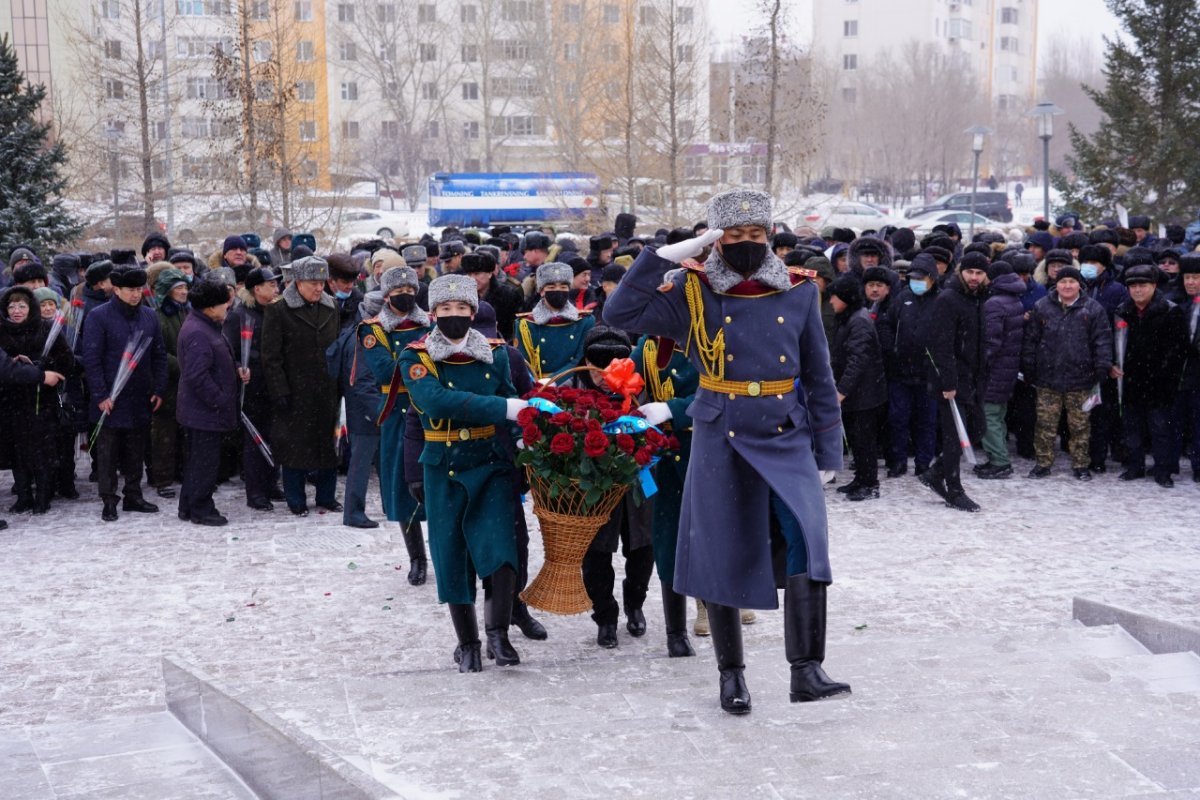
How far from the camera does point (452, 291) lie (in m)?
7.09

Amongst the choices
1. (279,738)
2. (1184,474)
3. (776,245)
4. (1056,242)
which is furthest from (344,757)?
(1056,242)

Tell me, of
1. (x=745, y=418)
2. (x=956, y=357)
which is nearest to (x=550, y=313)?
(x=745, y=418)

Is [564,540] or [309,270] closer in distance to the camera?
[564,540]

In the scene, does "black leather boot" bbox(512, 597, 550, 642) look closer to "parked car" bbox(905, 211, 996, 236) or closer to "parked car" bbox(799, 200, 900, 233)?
"parked car" bbox(905, 211, 996, 236)

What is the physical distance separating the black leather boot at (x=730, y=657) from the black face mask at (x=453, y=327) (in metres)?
1.91

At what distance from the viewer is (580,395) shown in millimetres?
6895

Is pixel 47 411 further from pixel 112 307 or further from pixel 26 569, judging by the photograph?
pixel 26 569

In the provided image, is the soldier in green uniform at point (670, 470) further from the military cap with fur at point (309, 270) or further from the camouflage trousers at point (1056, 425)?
the camouflage trousers at point (1056, 425)

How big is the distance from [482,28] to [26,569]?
54.0 m

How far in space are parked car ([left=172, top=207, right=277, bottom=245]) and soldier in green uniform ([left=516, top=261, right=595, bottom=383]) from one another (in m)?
14.8

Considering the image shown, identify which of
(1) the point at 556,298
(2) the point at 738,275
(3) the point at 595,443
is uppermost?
(2) the point at 738,275

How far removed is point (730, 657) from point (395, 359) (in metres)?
3.76

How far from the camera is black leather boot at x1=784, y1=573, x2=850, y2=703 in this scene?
5809mm

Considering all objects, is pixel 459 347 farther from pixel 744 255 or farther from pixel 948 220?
pixel 948 220
